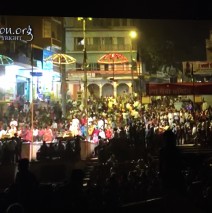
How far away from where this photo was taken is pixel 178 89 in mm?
5133

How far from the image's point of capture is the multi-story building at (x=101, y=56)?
4879 millimetres

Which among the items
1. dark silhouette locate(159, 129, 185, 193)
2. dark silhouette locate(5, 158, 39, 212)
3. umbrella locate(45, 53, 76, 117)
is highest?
umbrella locate(45, 53, 76, 117)

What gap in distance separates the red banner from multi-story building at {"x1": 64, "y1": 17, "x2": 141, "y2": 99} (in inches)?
11.4

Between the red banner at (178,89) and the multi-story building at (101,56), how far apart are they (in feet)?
0.95

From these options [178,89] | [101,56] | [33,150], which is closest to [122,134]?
[178,89]

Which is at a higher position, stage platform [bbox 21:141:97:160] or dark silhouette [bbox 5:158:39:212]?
stage platform [bbox 21:141:97:160]

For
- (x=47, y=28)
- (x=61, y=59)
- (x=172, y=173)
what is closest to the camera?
(x=172, y=173)

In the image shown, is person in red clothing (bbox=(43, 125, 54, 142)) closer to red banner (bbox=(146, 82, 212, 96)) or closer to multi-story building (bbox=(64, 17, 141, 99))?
multi-story building (bbox=(64, 17, 141, 99))

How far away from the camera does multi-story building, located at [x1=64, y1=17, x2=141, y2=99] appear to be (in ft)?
16.0

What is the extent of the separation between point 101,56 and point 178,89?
118 centimetres

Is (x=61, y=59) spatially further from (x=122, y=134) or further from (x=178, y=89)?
(x=178, y=89)

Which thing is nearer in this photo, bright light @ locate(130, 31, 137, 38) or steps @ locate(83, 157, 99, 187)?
steps @ locate(83, 157, 99, 187)

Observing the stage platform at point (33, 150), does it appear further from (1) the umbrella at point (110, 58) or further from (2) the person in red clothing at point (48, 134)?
(1) the umbrella at point (110, 58)

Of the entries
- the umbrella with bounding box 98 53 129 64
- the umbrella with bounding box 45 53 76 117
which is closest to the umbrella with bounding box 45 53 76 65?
the umbrella with bounding box 45 53 76 117
